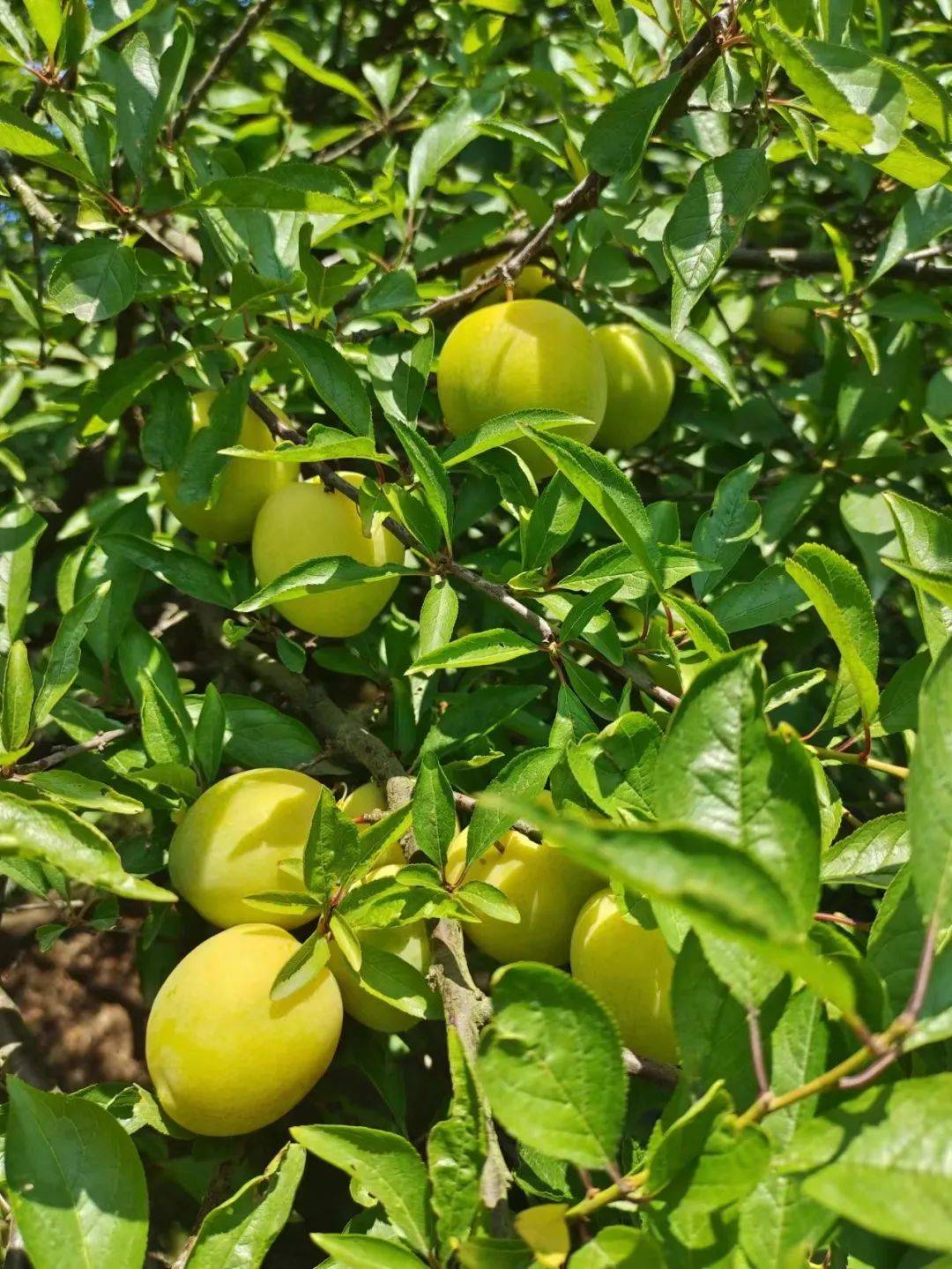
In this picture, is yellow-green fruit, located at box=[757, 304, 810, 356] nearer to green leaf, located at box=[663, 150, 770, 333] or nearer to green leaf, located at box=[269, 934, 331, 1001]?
green leaf, located at box=[663, 150, 770, 333]

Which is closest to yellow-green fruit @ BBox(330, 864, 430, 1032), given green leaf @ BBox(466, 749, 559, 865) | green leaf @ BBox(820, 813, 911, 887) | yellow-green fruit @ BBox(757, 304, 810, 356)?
green leaf @ BBox(466, 749, 559, 865)

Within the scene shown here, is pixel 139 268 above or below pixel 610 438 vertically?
above

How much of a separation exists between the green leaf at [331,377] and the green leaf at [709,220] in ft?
1.21

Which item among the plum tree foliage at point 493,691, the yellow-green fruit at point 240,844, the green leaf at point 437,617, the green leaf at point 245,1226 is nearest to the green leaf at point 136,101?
the plum tree foliage at point 493,691

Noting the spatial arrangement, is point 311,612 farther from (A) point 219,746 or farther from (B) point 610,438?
(B) point 610,438

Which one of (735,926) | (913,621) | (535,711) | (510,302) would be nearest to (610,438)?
(510,302)

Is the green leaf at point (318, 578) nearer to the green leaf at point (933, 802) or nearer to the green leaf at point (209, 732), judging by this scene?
the green leaf at point (209, 732)

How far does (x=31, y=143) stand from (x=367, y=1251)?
112 cm

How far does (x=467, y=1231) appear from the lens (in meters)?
0.73

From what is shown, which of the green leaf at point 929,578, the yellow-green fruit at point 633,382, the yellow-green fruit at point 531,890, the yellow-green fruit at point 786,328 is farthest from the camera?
the yellow-green fruit at point 786,328

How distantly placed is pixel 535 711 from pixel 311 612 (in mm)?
414

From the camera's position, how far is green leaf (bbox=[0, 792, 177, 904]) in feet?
2.41

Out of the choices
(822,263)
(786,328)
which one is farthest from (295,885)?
(786,328)

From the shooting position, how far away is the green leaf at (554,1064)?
64 centimetres
